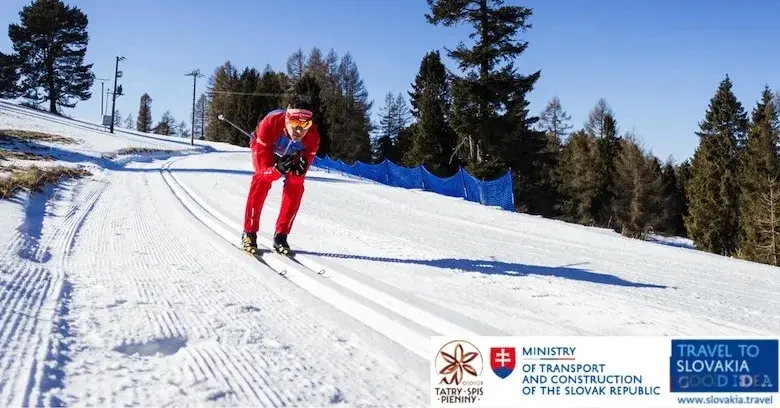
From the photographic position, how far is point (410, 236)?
23.2 ft

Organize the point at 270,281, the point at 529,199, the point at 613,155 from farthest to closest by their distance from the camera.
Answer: the point at 613,155
the point at 529,199
the point at 270,281

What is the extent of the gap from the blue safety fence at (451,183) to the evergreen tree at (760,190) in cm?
1877

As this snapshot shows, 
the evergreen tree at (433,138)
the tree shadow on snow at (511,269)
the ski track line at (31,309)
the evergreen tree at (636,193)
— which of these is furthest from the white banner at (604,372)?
the evergreen tree at (636,193)

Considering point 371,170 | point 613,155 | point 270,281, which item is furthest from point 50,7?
point 270,281

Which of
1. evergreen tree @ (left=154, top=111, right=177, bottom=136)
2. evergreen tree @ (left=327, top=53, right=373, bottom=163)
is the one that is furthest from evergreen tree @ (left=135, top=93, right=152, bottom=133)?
evergreen tree @ (left=327, top=53, right=373, bottom=163)

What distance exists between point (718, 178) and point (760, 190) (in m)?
7.61

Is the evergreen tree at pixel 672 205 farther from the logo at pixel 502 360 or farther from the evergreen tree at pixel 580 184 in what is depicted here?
the logo at pixel 502 360

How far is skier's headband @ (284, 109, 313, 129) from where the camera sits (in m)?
5.09

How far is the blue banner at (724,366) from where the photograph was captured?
81.2 inches

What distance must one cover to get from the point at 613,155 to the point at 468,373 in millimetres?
54800

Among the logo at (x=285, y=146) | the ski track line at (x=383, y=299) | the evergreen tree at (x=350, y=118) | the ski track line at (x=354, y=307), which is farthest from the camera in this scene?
the evergreen tree at (x=350, y=118)

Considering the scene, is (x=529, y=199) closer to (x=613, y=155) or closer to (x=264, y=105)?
(x=613, y=155)

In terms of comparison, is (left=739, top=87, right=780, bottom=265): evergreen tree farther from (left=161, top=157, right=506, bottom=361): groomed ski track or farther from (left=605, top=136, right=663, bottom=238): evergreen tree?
(left=161, top=157, right=506, bottom=361): groomed ski track

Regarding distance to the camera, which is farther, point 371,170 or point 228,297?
point 371,170
